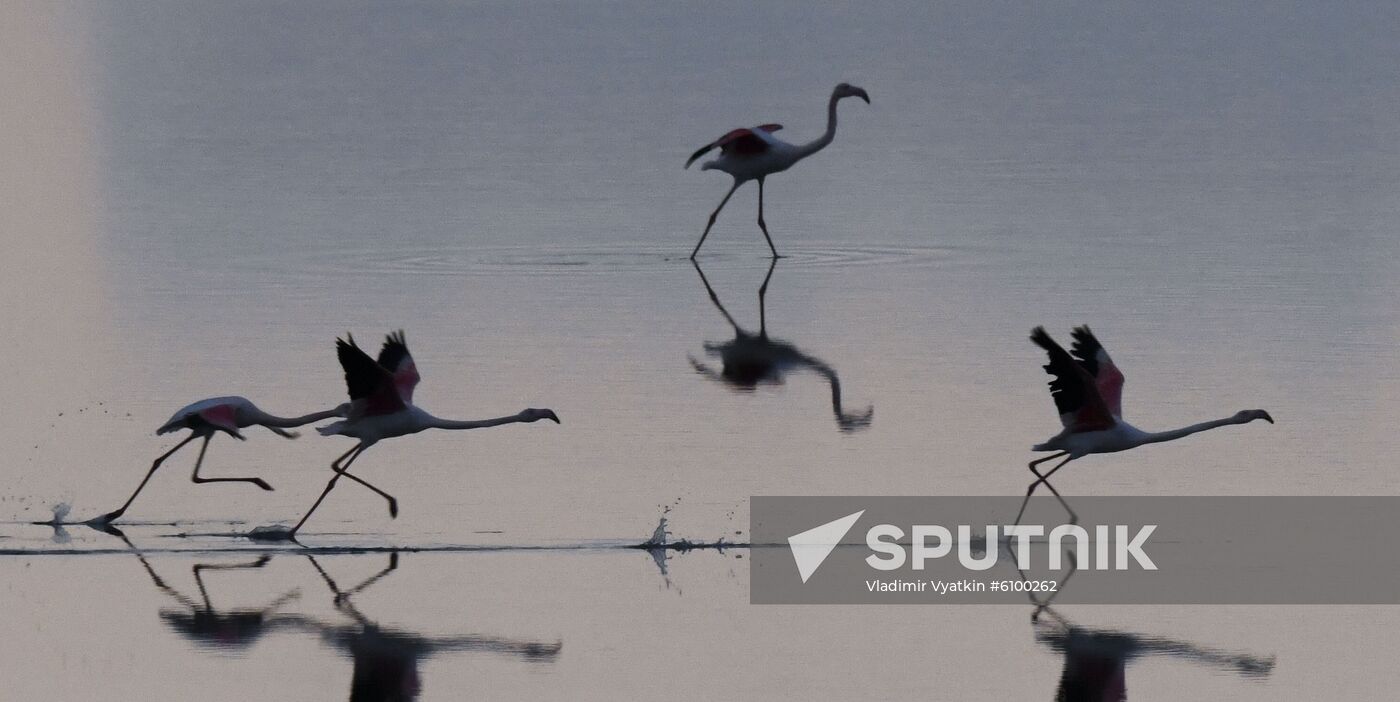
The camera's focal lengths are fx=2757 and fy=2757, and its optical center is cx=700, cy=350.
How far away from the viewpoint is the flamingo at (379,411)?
39.6 feet

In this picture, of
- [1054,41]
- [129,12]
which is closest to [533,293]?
[1054,41]

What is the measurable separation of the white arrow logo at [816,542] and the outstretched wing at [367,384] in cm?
205

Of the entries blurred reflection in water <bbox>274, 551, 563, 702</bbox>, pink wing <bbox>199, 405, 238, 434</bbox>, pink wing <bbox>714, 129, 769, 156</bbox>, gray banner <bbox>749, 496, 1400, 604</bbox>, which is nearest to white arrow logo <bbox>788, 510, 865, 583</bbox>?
gray banner <bbox>749, 496, 1400, 604</bbox>

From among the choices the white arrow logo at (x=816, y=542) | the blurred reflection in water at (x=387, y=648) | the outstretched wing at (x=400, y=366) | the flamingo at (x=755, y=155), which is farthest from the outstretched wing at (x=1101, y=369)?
the flamingo at (x=755, y=155)

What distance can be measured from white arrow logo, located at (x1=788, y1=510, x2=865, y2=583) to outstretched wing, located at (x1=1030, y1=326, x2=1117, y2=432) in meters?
1.07

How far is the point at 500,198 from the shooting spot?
23.3m

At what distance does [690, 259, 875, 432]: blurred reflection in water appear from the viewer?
14.6 m

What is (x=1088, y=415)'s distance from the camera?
1202cm

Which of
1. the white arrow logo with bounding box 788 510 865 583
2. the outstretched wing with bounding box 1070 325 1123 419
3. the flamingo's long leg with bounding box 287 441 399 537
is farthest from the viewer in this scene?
the outstretched wing with bounding box 1070 325 1123 419

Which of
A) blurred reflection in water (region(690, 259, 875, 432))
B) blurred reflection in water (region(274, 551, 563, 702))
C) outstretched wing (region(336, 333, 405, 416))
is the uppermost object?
blurred reflection in water (region(690, 259, 875, 432))

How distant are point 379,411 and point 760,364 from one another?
3.62 m

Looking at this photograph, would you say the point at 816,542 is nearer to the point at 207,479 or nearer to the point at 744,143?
the point at 207,479

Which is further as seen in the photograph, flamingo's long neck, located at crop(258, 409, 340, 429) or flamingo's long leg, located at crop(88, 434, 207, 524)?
flamingo's long neck, located at crop(258, 409, 340, 429)

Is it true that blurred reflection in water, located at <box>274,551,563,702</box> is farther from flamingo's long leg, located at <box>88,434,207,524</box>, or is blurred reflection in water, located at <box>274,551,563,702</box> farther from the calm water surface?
flamingo's long leg, located at <box>88,434,207,524</box>
